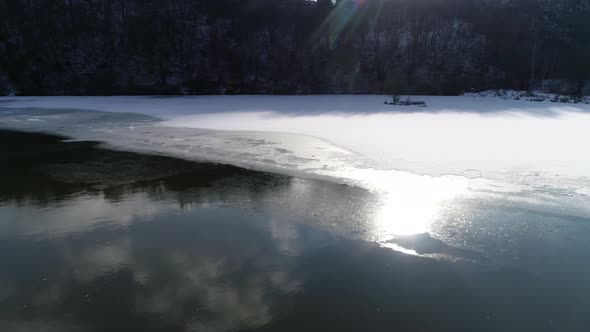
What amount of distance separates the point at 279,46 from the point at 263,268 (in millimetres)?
44130

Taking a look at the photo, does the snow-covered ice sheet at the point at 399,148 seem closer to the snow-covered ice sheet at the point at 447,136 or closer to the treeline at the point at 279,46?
the snow-covered ice sheet at the point at 447,136

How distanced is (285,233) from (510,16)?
54051 millimetres

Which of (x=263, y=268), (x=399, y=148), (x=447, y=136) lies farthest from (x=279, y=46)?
(x=263, y=268)

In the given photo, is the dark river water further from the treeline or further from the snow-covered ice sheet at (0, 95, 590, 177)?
the treeline

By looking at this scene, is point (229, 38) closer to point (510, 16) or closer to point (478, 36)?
point (478, 36)

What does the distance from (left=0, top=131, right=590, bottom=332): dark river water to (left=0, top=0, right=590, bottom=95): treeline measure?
3841 centimetres

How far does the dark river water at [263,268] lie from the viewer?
3.97 m

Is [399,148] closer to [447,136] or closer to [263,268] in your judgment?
[447,136]

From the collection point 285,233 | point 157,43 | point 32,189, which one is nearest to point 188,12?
point 157,43

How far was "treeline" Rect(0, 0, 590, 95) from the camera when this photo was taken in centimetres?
4238

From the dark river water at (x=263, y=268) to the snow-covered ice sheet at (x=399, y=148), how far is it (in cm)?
88

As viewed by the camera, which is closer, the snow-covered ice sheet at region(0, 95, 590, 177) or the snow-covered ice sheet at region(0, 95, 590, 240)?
the snow-covered ice sheet at region(0, 95, 590, 240)

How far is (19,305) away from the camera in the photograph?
13.8 feet

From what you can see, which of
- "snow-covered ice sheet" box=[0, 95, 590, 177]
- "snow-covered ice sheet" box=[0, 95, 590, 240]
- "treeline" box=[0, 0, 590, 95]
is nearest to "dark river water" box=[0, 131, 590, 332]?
"snow-covered ice sheet" box=[0, 95, 590, 240]
